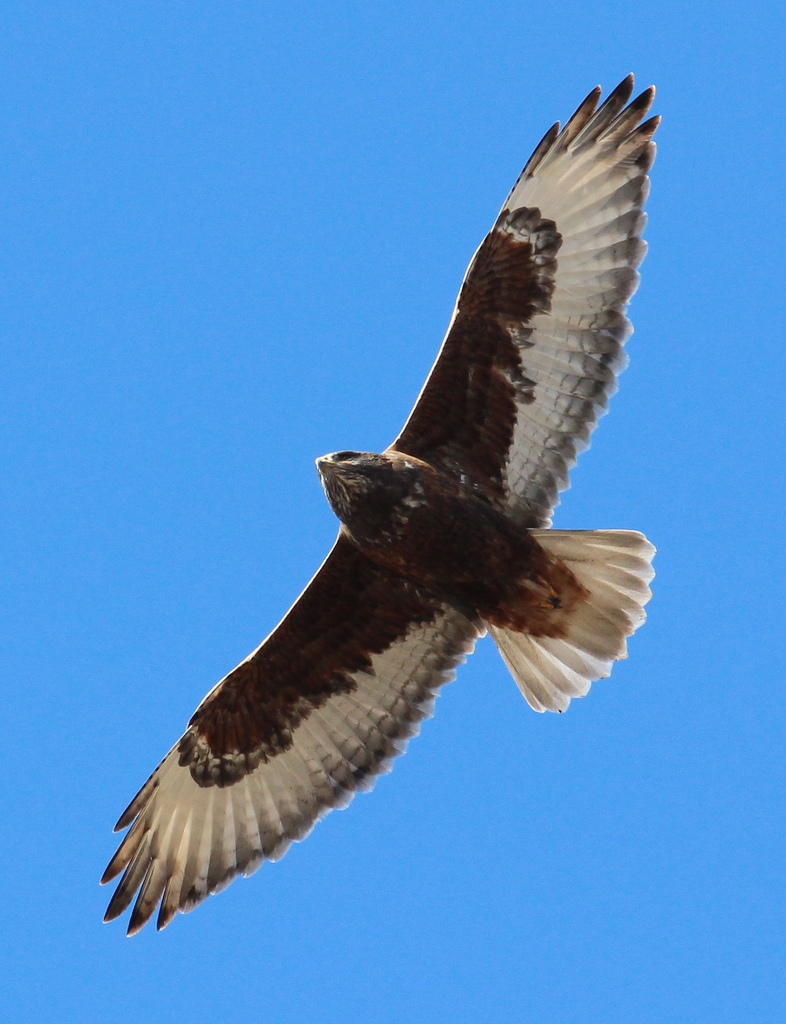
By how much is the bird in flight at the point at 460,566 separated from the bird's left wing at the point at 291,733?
1cm

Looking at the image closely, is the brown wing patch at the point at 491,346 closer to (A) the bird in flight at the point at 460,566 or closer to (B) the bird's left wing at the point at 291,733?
(A) the bird in flight at the point at 460,566

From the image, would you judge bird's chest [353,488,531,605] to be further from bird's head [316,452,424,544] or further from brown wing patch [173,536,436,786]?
brown wing patch [173,536,436,786]

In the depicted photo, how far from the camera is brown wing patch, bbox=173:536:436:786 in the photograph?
10016 millimetres

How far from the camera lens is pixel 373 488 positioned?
9344 mm

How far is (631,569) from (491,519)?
949 mm

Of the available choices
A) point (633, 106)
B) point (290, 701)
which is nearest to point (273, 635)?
point (290, 701)

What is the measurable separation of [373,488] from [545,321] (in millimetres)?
1564

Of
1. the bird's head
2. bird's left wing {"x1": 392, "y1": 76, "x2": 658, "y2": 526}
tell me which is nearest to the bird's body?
the bird's head

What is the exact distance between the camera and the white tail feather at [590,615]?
9.59 metres

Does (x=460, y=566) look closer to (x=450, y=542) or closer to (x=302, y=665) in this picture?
(x=450, y=542)

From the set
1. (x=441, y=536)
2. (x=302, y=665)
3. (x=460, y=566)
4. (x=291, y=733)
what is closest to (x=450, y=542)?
(x=441, y=536)

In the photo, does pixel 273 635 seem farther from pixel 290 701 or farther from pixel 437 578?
pixel 437 578

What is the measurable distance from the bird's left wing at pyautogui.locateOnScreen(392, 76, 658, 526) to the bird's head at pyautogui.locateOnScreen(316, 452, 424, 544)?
0.42 metres

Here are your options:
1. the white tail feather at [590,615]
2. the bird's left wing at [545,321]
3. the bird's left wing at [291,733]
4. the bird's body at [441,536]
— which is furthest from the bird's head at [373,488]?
the white tail feather at [590,615]
